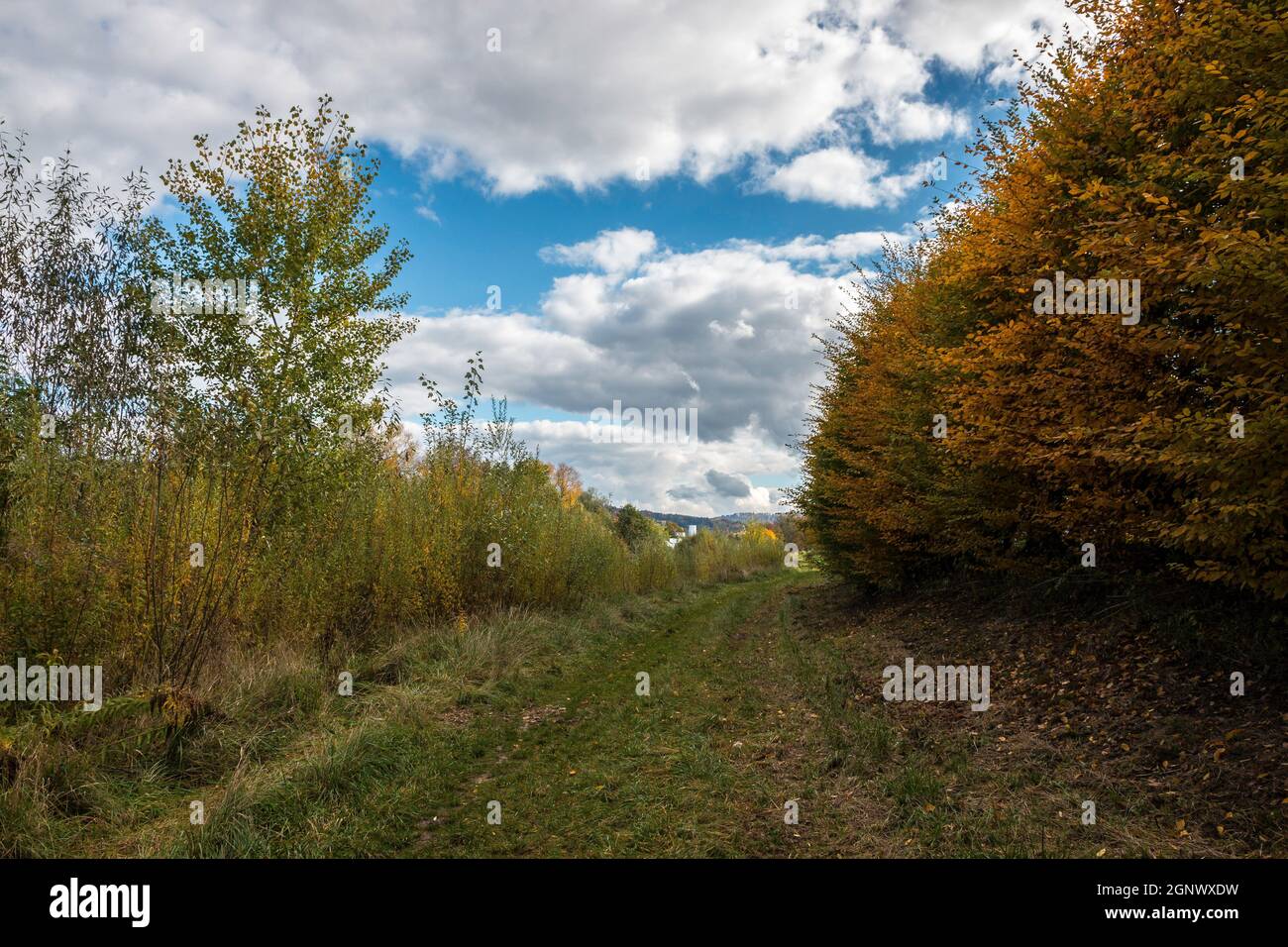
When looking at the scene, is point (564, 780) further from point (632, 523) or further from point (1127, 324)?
point (632, 523)

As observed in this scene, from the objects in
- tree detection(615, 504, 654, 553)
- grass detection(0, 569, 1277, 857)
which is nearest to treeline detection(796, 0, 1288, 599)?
grass detection(0, 569, 1277, 857)

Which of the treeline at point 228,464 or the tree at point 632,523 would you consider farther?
the tree at point 632,523

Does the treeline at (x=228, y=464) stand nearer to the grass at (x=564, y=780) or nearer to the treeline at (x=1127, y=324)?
the grass at (x=564, y=780)

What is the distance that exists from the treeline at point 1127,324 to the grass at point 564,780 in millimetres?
2521

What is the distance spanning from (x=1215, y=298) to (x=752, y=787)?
16.5 ft

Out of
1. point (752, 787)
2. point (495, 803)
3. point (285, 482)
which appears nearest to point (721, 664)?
point (752, 787)

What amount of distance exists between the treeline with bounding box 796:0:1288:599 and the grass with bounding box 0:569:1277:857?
2.52m

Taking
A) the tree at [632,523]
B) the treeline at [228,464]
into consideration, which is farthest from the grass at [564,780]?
the tree at [632,523]

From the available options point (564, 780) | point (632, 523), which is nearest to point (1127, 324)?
point (564, 780)

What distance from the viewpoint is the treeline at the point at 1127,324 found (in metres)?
4.29

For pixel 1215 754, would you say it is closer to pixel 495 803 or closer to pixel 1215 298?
pixel 1215 298

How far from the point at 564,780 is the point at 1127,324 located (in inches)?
257

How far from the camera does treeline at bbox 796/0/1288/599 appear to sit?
169 inches

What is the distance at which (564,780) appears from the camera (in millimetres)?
5094
